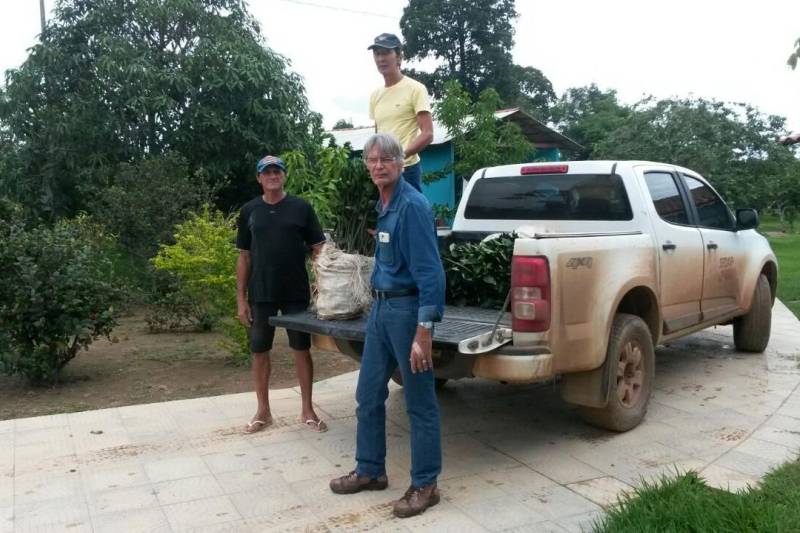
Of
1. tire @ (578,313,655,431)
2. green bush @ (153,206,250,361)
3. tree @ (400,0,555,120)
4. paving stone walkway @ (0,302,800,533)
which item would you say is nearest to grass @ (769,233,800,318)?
paving stone walkway @ (0,302,800,533)

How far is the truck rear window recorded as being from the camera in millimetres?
5473

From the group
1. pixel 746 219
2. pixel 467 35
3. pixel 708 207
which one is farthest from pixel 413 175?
pixel 467 35

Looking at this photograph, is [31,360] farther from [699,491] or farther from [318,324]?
[699,491]

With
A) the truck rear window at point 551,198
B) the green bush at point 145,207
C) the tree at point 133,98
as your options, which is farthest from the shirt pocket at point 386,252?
the tree at point 133,98

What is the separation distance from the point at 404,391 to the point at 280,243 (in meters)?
1.61

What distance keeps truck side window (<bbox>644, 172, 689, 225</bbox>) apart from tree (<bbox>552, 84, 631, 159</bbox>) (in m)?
23.8

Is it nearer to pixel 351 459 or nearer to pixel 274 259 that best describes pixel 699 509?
pixel 351 459

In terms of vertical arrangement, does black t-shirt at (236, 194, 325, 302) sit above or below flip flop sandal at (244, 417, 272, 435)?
above

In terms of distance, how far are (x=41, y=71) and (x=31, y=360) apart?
29.8 feet

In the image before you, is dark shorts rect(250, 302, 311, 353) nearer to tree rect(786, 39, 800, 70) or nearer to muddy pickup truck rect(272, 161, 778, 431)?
muddy pickup truck rect(272, 161, 778, 431)

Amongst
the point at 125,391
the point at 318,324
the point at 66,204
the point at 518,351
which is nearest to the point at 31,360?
the point at 125,391

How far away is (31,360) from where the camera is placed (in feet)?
20.7

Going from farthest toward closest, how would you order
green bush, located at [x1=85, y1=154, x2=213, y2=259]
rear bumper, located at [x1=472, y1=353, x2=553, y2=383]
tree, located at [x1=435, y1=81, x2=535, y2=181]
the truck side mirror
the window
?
tree, located at [x1=435, y1=81, x2=535, y2=181], green bush, located at [x1=85, y1=154, x2=213, y2=259], the truck side mirror, the window, rear bumper, located at [x1=472, y1=353, x2=553, y2=383]

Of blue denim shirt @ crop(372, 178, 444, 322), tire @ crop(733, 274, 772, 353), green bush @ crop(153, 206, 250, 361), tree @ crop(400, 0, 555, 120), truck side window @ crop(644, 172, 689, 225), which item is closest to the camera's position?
blue denim shirt @ crop(372, 178, 444, 322)
